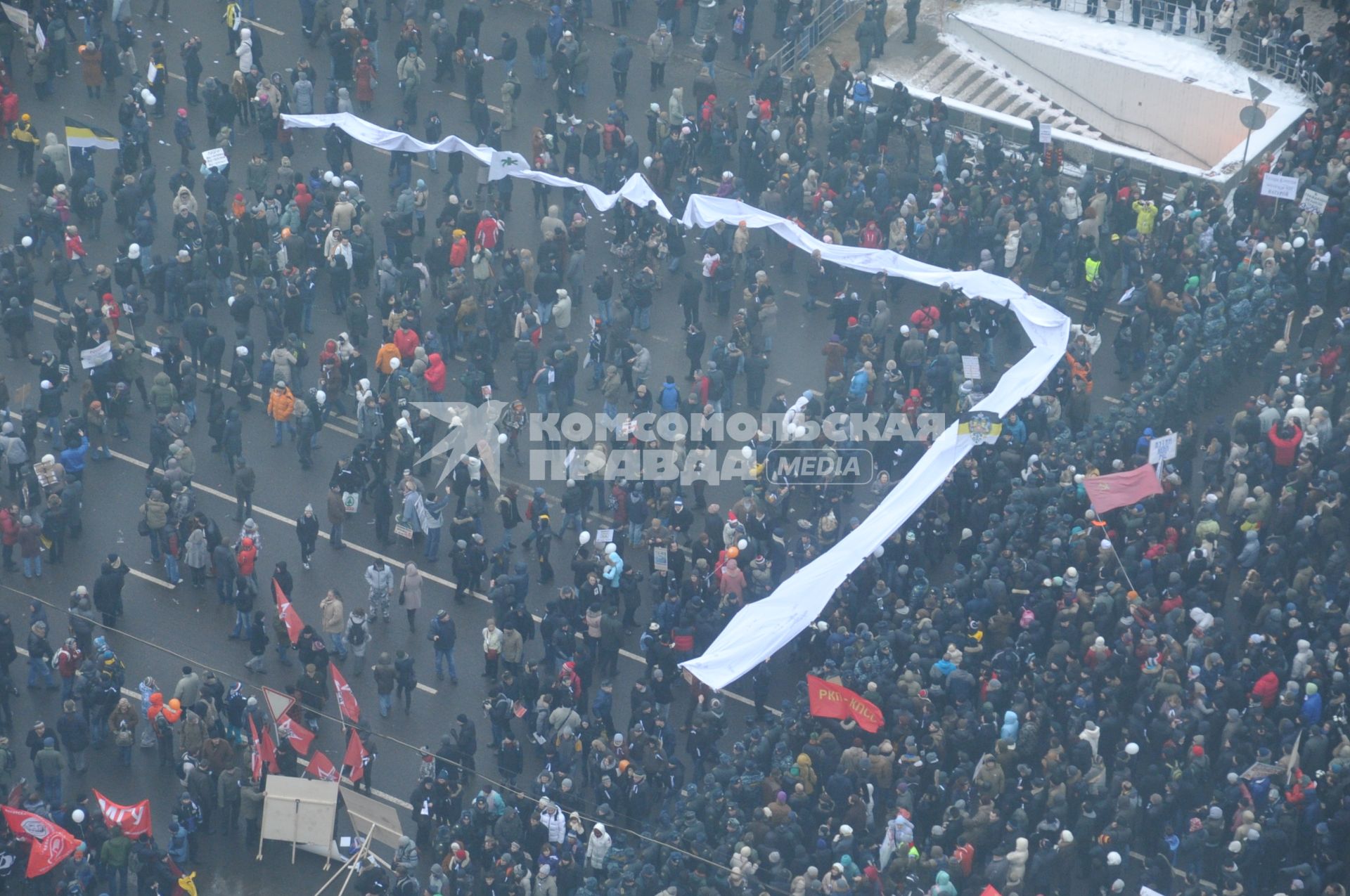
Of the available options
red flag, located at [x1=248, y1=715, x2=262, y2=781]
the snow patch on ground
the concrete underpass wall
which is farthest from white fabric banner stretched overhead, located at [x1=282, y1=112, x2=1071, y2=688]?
the snow patch on ground

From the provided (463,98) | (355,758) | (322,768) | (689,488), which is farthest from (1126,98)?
(322,768)

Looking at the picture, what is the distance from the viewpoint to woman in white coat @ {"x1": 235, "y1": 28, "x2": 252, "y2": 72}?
4469 centimetres

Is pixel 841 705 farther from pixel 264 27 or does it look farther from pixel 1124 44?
pixel 264 27

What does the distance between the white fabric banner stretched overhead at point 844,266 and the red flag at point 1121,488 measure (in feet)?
8.15

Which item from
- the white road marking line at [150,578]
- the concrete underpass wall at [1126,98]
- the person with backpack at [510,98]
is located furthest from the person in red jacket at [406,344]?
the concrete underpass wall at [1126,98]

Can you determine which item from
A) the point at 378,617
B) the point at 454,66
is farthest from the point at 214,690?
the point at 454,66

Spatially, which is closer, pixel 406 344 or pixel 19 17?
pixel 406 344

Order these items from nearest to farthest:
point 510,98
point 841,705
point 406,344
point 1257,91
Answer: point 841,705
point 406,344
point 1257,91
point 510,98

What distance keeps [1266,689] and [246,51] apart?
947 inches

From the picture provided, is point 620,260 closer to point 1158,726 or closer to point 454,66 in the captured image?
point 454,66

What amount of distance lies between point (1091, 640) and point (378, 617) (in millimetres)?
10873

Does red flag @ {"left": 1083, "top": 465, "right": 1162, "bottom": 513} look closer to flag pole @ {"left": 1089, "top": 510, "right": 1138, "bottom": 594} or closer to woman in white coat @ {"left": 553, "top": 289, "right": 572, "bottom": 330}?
flag pole @ {"left": 1089, "top": 510, "right": 1138, "bottom": 594}

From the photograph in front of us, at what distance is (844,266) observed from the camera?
4072 centimetres

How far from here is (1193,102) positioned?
4697cm
